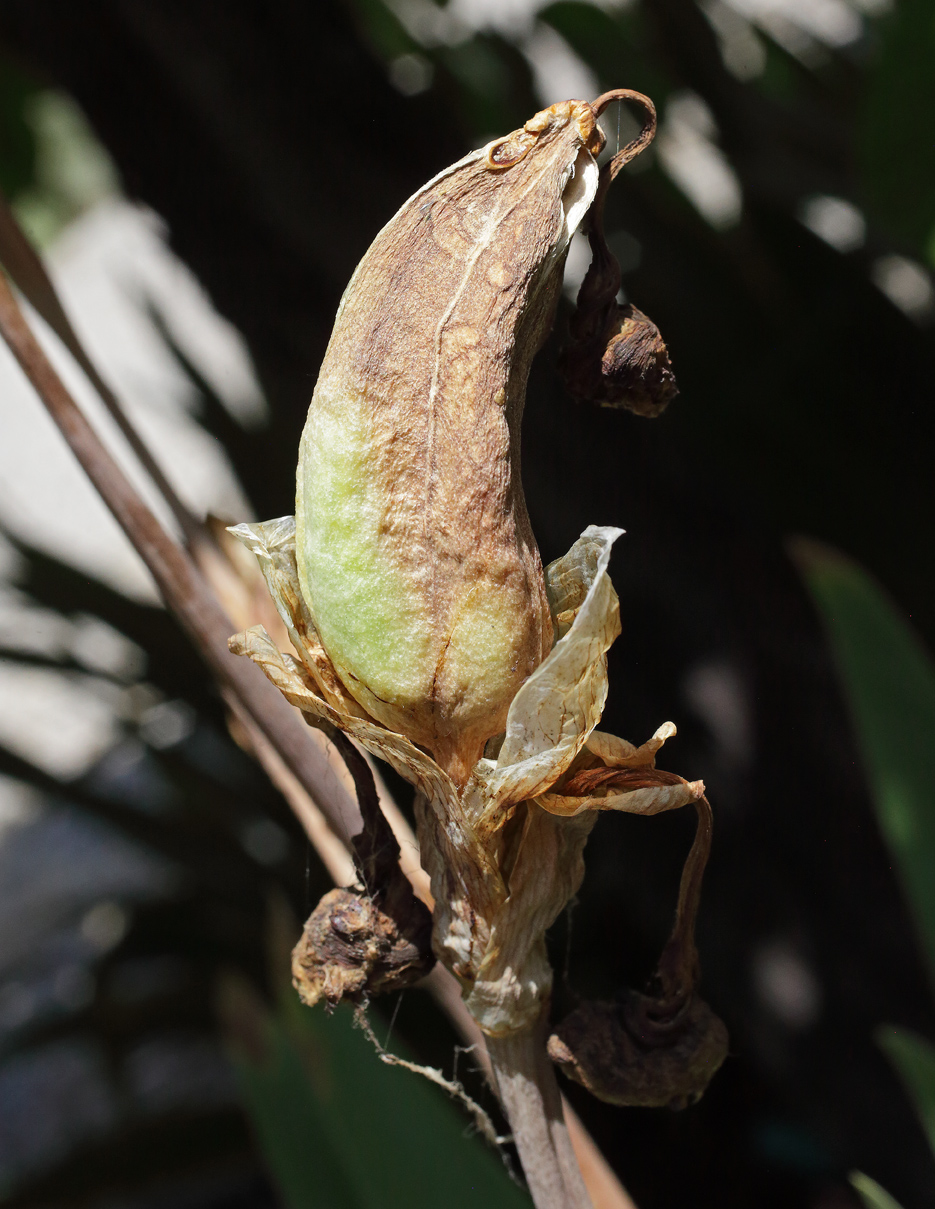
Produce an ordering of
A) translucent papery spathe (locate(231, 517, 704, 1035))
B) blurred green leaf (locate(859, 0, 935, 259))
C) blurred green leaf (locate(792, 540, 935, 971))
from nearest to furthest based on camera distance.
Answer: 1. translucent papery spathe (locate(231, 517, 704, 1035))
2. blurred green leaf (locate(792, 540, 935, 971))
3. blurred green leaf (locate(859, 0, 935, 259))

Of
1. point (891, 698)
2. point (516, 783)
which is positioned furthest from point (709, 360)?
point (516, 783)

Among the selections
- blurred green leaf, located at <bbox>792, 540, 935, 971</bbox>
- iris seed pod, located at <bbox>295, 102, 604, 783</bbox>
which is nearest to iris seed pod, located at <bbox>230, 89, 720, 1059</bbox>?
iris seed pod, located at <bbox>295, 102, 604, 783</bbox>

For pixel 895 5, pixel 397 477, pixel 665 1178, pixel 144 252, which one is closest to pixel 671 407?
pixel 895 5

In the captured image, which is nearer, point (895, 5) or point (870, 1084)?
point (895, 5)

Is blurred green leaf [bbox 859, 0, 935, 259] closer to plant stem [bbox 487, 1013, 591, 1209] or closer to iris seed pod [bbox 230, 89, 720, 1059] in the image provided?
iris seed pod [bbox 230, 89, 720, 1059]

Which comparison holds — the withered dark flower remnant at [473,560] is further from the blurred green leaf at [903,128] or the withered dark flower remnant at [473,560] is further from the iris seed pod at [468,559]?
the blurred green leaf at [903,128]

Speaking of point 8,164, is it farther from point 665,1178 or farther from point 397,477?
point 665,1178
